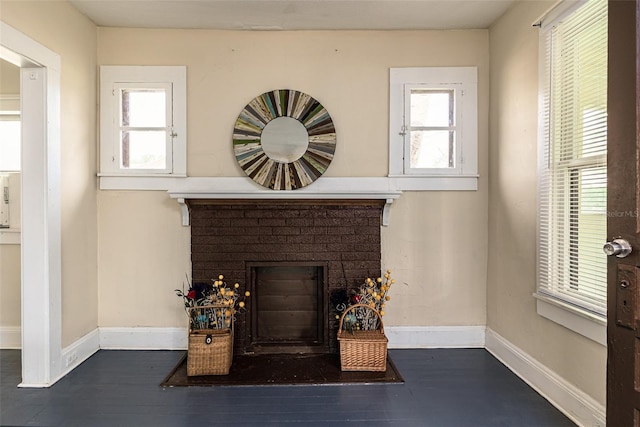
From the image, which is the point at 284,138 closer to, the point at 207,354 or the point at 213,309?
the point at 213,309

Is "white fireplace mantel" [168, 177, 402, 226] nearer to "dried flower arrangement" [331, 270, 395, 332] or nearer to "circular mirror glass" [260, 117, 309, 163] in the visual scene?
"circular mirror glass" [260, 117, 309, 163]

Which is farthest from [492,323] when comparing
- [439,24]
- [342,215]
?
[439,24]

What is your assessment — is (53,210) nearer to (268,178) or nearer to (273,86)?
(268,178)

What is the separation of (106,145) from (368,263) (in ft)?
7.79

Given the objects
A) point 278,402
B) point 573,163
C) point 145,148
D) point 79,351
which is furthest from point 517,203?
point 79,351

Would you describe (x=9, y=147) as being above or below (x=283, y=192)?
above

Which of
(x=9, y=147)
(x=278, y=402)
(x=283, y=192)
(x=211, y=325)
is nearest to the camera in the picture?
(x=278, y=402)

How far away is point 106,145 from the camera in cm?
323

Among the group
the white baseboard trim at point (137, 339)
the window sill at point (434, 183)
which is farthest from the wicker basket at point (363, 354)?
the white baseboard trim at point (137, 339)

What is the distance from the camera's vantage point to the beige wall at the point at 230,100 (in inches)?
127

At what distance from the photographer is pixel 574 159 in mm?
2248

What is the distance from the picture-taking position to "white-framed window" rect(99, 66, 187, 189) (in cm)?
322

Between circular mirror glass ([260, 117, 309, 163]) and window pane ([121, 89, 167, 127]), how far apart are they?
0.89m

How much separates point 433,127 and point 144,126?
7.93ft
